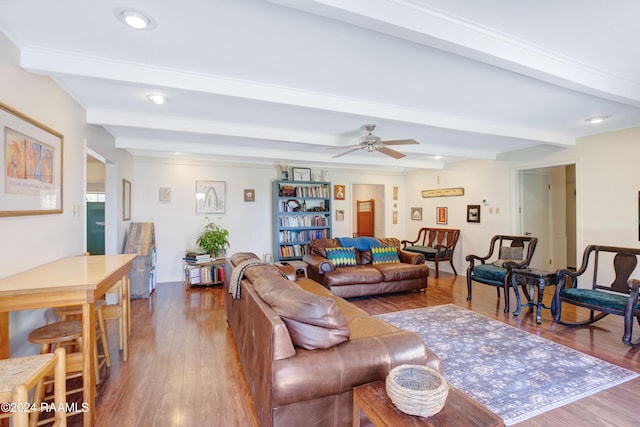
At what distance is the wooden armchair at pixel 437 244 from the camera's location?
6078mm

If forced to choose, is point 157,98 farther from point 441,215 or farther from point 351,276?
point 441,215

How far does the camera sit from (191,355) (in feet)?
8.96

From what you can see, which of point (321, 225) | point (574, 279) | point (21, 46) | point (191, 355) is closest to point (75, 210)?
point (21, 46)

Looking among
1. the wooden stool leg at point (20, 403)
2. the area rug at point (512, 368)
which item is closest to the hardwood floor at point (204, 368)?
the area rug at point (512, 368)

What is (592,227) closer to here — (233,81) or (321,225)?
(321,225)

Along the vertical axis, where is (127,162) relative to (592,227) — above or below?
above

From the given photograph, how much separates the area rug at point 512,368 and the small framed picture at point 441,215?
137 inches

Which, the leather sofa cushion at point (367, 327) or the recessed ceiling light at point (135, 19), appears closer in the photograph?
the recessed ceiling light at point (135, 19)

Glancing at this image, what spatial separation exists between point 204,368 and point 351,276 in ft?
8.00

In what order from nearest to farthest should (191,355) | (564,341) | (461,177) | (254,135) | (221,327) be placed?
(191,355)
(564,341)
(221,327)
(254,135)
(461,177)

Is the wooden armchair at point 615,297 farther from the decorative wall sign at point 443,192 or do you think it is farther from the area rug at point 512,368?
the decorative wall sign at point 443,192

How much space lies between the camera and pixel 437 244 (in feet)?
21.0

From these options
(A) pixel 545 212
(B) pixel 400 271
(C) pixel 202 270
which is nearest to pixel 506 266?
(B) pixel 400 271

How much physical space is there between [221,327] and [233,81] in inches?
102
